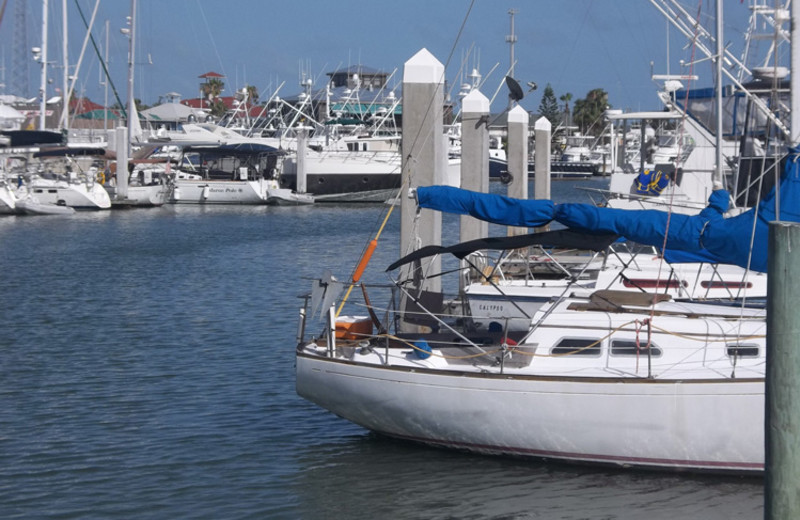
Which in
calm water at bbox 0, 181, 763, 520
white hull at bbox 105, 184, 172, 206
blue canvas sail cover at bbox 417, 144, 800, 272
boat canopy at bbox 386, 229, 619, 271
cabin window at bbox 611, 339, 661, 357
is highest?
white hull at bbox 105, 184, 172, 206

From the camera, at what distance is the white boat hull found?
11383 mm

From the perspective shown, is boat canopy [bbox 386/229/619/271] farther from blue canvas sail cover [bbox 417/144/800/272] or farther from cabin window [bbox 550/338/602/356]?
cabin window [bbox 550/338/602/356]

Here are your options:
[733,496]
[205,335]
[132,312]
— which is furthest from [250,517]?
[132,312]

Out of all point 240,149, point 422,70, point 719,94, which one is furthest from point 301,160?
point 422,70

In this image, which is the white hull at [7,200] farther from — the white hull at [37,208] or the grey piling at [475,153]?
the grey piling at [475,153]

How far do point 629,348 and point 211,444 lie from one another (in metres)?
5.58

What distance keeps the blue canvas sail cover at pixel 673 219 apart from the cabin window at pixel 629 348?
4.42ft

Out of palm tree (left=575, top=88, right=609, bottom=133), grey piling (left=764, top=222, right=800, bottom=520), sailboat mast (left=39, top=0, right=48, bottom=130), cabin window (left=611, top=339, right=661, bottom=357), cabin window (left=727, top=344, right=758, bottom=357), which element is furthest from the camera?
palm tree (left=575, top=88, right=609, bottom=133)

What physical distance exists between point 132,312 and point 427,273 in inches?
424

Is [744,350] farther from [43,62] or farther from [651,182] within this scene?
[43,62]

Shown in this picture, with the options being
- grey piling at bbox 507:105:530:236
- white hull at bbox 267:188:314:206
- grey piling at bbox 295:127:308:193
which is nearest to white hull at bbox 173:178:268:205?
white hull at bbox 267:188:314:206

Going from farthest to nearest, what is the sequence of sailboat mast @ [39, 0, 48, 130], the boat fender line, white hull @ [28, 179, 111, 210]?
sailboat mast @ [39, 0, 48, 130]
white hull @ [28, 179, 111, 210]
the boat fender line

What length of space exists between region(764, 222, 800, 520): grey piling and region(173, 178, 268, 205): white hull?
58.7 metres

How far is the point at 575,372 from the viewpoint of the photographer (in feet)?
39.4
